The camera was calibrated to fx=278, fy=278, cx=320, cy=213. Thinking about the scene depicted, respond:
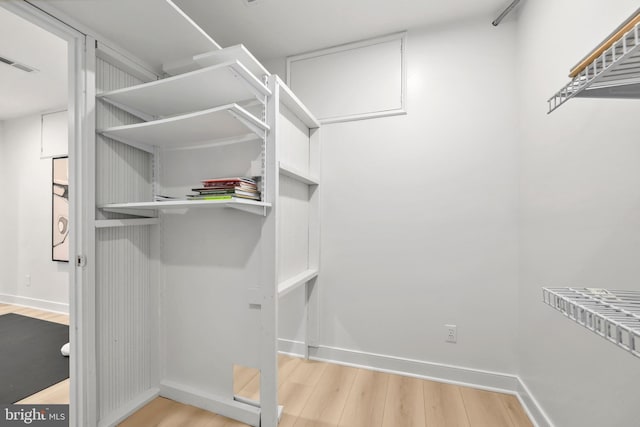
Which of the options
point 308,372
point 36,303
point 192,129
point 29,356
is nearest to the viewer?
point 192,129

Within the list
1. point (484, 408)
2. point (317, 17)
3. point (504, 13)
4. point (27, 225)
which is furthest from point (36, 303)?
point (504, 13)

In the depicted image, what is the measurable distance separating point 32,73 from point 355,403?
3820mm

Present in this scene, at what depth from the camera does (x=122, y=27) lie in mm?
1377

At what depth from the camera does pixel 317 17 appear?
6.37ft

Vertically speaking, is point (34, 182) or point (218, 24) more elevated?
point (218, 24)

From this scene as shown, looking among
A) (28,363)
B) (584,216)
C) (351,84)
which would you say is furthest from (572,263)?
(28,363)

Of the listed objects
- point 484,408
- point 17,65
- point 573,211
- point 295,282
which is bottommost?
point 484,408

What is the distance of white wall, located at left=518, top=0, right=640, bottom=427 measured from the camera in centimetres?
98

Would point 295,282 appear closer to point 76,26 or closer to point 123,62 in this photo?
point 123,62

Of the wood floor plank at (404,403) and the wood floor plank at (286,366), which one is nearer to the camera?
the wood floor plank at (404,403)

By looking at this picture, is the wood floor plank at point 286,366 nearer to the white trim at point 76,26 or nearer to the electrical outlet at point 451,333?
the electrical outlet at point 451,333

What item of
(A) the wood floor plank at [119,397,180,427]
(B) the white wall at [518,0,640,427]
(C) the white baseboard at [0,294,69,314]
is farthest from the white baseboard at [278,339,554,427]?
(C) the white baseboard at [0,294,69,314]

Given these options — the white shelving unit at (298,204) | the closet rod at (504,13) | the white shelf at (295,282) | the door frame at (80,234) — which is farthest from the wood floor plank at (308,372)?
the closet rod at (504,13)

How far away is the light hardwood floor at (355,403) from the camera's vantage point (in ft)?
5.16
